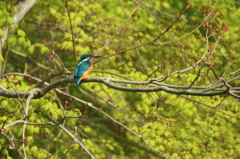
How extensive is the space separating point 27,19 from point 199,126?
4.46m

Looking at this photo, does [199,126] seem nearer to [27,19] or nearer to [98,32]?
[98,32]

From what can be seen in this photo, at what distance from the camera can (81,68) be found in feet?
14.1

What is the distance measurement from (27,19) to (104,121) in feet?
11.1

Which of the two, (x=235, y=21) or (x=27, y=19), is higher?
(x=235, y=21)

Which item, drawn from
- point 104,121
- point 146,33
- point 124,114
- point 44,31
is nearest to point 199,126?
point 124,114

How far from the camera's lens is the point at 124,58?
332 inches

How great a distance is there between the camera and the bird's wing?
421 cm

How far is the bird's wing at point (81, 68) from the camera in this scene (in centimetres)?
421

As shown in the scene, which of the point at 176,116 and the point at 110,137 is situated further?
the point at 110,137

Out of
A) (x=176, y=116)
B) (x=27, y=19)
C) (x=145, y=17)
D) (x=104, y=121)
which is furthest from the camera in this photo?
(x=104, y=121)

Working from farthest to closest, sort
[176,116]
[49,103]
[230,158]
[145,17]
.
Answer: [145,17] < [176,116] < [230,158] < [49,103]

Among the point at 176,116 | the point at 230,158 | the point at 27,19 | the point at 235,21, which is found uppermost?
the point at 235,21

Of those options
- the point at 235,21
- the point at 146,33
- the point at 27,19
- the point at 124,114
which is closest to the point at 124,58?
the point at 146,33

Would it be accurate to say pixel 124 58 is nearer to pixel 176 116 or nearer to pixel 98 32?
pixel 98 32
